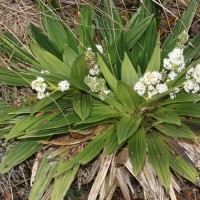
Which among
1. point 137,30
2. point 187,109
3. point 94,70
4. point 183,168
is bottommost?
point 183,168

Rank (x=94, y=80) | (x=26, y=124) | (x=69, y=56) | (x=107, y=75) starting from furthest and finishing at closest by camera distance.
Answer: (x=69, y=56)
(x=26, y=124)
(x=107, y=75)
(x=94, y=80)

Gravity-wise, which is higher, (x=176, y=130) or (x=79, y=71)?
(x=79, y=71)

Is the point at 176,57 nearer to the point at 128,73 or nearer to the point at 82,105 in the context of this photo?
the point at 128,73

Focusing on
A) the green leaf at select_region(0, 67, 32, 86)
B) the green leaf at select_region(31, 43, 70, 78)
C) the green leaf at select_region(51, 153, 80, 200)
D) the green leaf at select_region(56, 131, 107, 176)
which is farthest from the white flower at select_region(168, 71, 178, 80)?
the green leaf at select_region(0, 67, 32, 86)

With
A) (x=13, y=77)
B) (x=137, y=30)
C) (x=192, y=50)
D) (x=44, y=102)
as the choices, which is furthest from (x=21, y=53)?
(x=192, y=50)

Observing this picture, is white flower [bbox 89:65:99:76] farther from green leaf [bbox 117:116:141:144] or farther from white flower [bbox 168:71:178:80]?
white flower [bbox 168:71:178:80]

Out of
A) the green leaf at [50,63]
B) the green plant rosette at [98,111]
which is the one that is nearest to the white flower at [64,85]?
the green plant rosette at [98,111]
